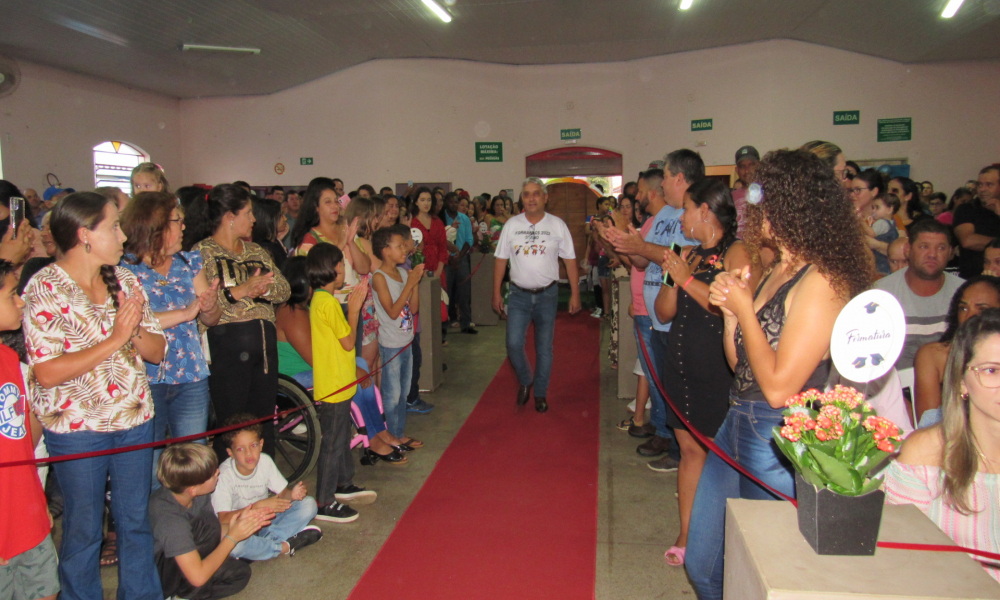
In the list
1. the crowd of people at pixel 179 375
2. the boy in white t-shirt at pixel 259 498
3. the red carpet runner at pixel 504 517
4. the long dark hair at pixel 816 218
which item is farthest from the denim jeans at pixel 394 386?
the long dark hair at pixel 816 218

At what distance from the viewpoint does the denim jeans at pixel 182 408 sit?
2.75 meters

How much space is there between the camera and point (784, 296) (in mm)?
1794

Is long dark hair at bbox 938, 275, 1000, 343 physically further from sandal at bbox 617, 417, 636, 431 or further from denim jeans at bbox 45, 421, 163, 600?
denim jeans at bbox 45, 421, 163, 600

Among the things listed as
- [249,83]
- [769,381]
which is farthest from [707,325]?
[249,83]

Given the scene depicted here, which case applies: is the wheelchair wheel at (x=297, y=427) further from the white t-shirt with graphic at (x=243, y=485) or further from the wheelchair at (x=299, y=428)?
the white t-shirt with graphic at (x=243, y=485)

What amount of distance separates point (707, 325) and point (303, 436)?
2572mm

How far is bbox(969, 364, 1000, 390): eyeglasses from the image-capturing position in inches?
63.2

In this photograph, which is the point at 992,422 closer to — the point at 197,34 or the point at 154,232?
the point at 154,232

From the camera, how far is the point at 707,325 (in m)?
2.51

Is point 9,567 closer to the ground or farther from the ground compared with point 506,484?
farther from the ground

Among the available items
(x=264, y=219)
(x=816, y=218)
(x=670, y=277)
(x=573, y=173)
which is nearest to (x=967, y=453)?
(x=816, y=218)

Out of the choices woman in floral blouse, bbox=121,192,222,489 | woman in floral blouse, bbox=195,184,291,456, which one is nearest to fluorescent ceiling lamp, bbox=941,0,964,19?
woman in floral blouse, bbox=195,184,291,456

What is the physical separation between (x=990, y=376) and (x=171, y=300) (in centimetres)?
296

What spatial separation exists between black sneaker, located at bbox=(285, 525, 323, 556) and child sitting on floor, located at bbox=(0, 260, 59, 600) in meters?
0.99
